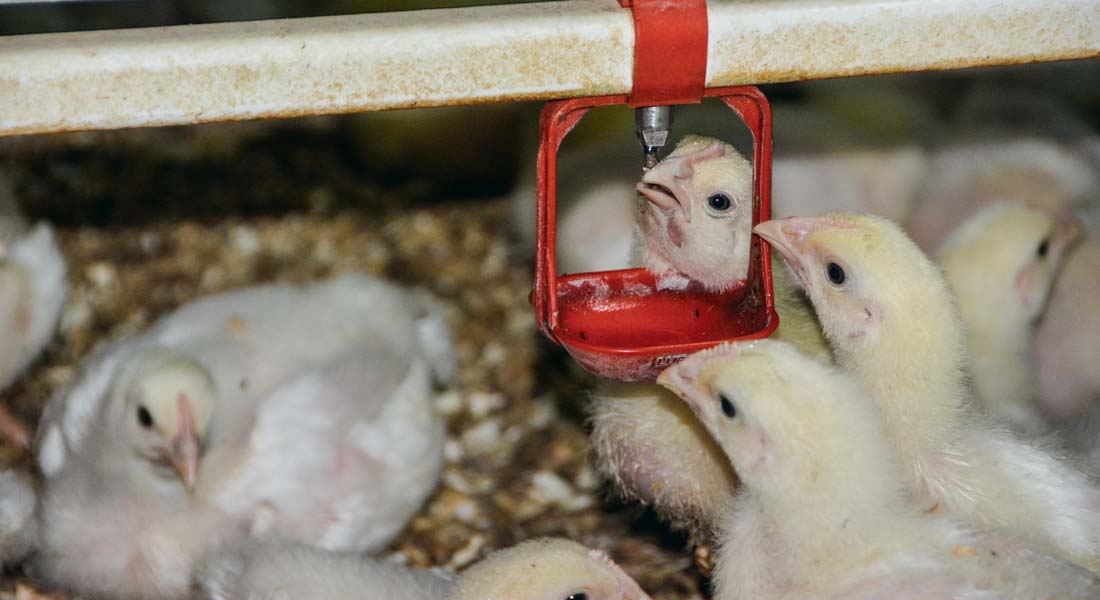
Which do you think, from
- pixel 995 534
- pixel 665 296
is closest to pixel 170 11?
pixel 665 296

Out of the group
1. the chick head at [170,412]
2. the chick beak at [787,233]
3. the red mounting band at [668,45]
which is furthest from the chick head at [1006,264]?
the chick head at [170,412]

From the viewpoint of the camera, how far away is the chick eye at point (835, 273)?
6.16 feet

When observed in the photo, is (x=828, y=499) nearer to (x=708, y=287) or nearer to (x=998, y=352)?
(x=708, y=287)

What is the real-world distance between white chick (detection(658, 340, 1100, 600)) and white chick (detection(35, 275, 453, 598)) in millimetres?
857

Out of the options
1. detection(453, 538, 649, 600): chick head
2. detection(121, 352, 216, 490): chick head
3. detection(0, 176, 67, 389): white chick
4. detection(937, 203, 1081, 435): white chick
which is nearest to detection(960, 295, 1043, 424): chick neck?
detection(937, 203, 1081, 435): white chick

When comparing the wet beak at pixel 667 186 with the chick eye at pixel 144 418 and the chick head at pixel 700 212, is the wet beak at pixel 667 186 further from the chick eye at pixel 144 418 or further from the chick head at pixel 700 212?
the chick eye at pixel 144 418

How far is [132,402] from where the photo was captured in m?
2.23

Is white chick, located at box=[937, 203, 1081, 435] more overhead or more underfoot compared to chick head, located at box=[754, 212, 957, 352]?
more underfoot

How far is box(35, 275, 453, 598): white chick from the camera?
7.44 feet

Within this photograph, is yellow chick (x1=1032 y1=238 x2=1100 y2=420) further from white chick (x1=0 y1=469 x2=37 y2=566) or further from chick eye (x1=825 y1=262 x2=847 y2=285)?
white chick (x1=0 y1=469 x2=37 y2=566)

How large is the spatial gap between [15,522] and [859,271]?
160 centimetres

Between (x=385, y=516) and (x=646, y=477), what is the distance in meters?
0.56

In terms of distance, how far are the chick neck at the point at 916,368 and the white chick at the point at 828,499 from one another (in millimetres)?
121

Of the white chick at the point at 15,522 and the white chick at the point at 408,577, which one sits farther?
the white chick at the point at 15,522
